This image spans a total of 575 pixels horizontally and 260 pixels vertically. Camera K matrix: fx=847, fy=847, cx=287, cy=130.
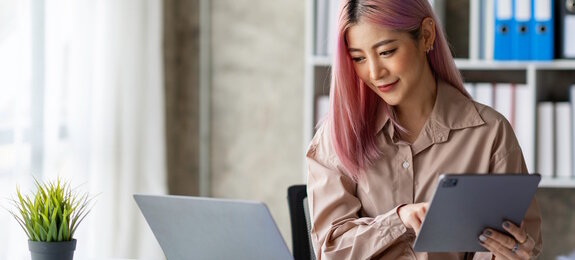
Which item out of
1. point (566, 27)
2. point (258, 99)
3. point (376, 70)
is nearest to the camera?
point (376, 70)

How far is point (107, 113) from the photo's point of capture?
334 cm

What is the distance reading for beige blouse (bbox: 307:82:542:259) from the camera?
1937 millimetres

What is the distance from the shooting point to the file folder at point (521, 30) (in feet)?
10.7

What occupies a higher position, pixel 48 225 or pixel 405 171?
pixel 405 171

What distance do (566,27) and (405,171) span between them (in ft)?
5.13

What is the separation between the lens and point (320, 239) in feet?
6.57

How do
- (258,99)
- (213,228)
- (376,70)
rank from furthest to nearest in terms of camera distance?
1. (258,99)
2. (376,70)
3. (213,228)

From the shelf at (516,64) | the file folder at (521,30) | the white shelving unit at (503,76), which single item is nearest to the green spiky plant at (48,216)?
the white shelving unit at (503,76)

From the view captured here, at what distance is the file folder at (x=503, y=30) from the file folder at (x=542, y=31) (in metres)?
0.09

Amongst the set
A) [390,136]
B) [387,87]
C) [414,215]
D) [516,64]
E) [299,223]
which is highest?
[516,64]

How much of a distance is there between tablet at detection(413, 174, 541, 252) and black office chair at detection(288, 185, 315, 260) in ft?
2.34

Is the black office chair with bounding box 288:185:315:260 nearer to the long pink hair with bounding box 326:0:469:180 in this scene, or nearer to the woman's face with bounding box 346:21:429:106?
the long pink hair with bounding box 326:0:469:180

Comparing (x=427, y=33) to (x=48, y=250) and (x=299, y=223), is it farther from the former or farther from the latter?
(x=48, y=250)

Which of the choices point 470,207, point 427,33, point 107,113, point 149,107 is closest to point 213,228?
point 470,207
